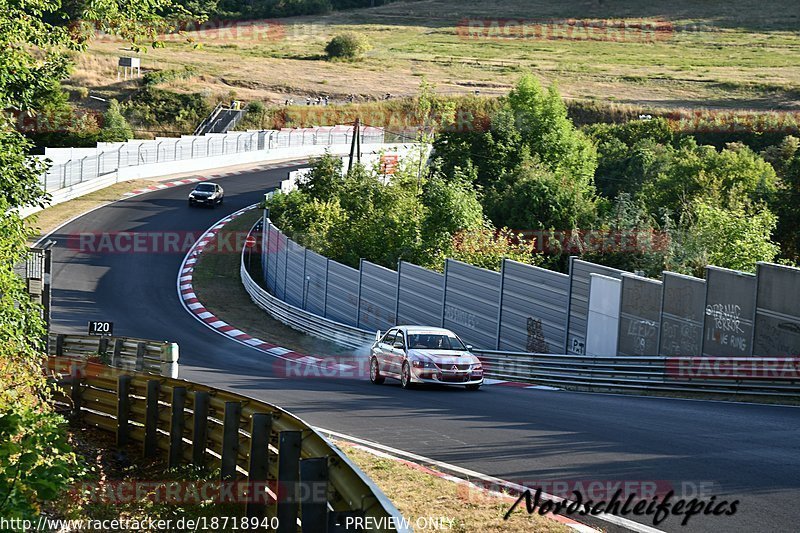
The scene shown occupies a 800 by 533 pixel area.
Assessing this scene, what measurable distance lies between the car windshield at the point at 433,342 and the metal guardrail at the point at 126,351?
18.0ft

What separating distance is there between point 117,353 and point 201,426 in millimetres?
9003

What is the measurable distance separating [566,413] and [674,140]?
76.1m

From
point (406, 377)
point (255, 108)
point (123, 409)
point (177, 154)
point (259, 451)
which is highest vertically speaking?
point (255, 108)

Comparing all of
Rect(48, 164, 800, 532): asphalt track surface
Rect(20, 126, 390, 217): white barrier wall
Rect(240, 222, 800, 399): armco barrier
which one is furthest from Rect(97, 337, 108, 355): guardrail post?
Rect(20, 126, 390, 217): white barrier wall

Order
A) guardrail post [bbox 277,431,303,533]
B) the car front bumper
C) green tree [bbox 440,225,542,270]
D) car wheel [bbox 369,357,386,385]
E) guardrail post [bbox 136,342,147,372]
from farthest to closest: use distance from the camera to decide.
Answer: green tree [bbox 440,225,542,270] < car wheel [bbox 369,357,386,385] < the car front bumper < guardrail post [bbox 136,342,147,372] < guardrail post [bbox 277,431,303,533]

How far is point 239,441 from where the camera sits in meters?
11.5

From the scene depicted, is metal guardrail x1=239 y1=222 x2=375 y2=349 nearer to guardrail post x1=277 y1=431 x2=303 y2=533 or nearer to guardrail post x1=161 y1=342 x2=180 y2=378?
guardrail post x1=161 y1=342 x2=180 y2=378

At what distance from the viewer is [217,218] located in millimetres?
55969

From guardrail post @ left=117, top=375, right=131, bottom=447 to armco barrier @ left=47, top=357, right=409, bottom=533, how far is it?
0.05ft

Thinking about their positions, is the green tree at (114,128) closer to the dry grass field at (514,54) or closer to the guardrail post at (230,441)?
the dry grass field at (514,54)

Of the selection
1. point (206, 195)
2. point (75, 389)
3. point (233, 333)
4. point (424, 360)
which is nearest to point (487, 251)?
point (233, 333)

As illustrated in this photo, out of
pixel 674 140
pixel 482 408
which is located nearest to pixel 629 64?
pixel 674 140

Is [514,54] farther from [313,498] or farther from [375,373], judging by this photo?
[313,498]

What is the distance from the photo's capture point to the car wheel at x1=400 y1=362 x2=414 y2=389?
2242 cm
